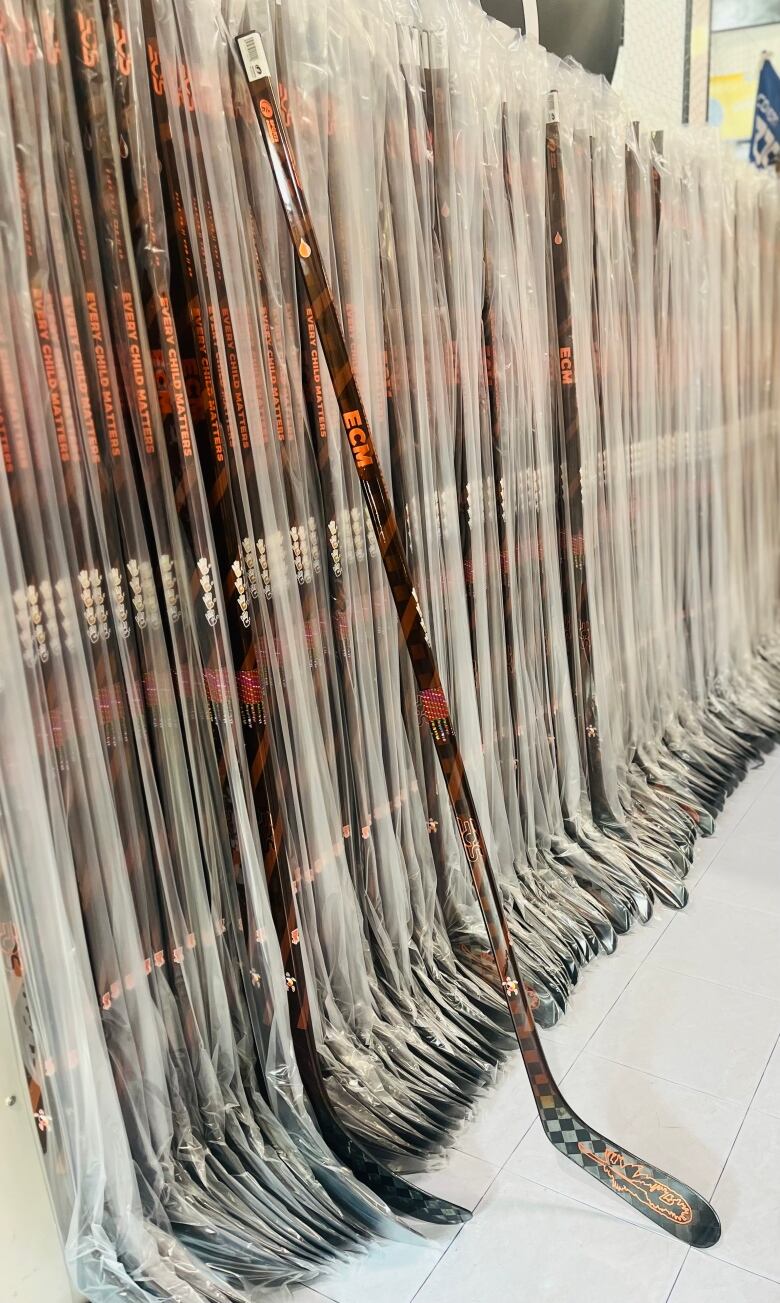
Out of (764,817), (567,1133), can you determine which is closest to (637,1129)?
(567,1133)

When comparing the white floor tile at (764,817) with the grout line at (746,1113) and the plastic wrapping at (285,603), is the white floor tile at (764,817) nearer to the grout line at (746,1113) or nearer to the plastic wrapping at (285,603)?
the plastic wrapping at (285,603)

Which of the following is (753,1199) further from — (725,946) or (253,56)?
(253,56)

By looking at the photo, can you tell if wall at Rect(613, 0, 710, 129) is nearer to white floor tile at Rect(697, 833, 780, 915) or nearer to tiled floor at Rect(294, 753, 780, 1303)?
white floor tile at Rect(697, 833, 780, 915)

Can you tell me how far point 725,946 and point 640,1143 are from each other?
56 cm

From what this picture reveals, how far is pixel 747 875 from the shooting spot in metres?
2.11

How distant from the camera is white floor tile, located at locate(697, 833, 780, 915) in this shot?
6.61 ft

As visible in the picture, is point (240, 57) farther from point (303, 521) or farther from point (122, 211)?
point (303, 521)

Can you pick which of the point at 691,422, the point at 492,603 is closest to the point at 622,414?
the point at 691,422

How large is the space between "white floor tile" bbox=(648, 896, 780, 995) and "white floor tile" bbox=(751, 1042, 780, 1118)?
19 cm

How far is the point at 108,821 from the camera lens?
118 centimetres

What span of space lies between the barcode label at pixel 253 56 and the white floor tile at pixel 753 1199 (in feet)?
5.27

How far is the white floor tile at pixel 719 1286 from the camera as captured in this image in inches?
46.3

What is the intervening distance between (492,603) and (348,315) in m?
0.63
